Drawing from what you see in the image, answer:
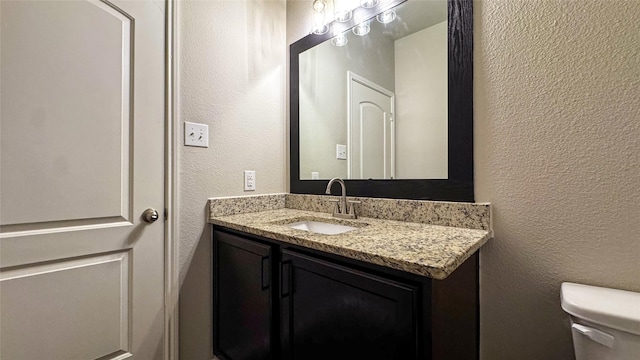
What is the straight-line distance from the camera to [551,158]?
86 cm

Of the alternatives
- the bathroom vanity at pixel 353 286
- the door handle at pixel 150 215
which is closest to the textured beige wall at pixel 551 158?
the bathroom vanity at pixel 353 286

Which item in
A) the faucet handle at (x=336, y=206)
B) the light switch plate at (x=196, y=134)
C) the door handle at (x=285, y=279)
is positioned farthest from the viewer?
the faucet handle at (x=336, y=206)

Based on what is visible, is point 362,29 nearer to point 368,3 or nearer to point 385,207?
point 368,3

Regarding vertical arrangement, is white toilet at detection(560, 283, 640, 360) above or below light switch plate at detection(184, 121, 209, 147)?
below

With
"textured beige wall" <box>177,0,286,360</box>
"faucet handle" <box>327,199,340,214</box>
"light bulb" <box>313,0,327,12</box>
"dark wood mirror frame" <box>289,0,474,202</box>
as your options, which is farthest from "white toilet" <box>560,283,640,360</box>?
"light bulb" <box>313,0,327,12</box>

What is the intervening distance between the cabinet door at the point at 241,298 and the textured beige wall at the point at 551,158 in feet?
2.77

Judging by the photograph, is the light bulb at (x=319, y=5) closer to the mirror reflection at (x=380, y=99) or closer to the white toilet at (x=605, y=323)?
the mirror reflection at (x=380, y=99)

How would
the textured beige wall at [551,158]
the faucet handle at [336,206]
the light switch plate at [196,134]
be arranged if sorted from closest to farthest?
the textured beige wall at [551,158] < the light switch plate at [196,134] < the faucet handle at [336,206]

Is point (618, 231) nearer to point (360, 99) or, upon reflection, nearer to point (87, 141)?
point (360, 99)

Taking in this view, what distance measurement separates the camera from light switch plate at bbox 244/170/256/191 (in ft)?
4.91

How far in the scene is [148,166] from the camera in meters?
1.13

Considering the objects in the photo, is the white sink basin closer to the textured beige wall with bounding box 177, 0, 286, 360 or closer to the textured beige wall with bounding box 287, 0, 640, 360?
the textured beige wall with bounding box 177, 0, 286, 360

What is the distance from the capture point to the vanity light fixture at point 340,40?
1.49 metres

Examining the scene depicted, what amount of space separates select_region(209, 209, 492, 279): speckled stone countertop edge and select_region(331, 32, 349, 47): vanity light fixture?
3.42ft
